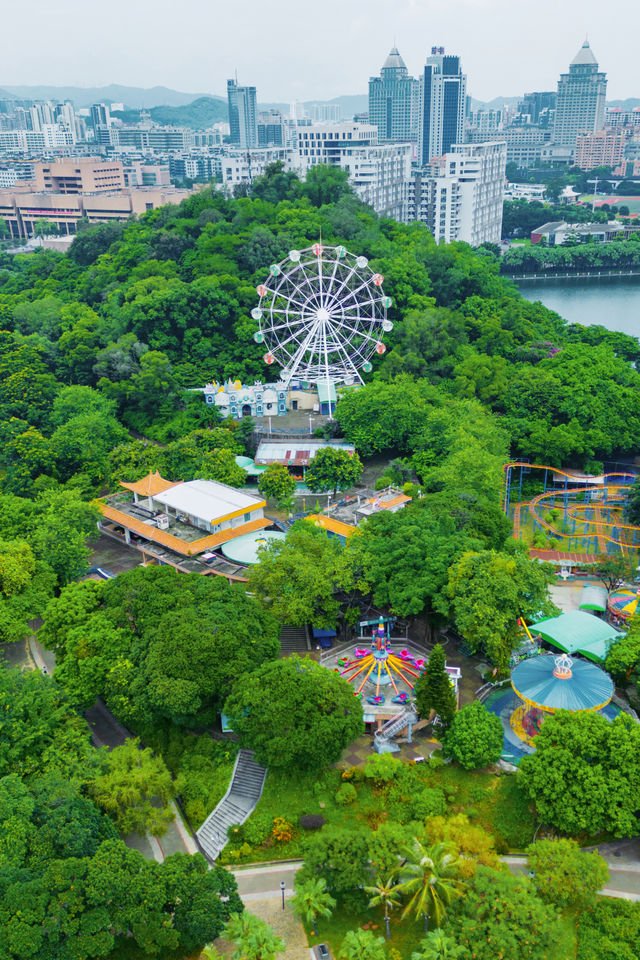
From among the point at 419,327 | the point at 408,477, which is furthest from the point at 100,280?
the point at 408,477

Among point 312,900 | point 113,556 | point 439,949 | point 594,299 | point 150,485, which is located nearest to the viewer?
point 439,949

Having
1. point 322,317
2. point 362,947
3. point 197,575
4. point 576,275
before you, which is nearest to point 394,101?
point 576,275

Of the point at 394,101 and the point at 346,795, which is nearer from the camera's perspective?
the point at 346,795

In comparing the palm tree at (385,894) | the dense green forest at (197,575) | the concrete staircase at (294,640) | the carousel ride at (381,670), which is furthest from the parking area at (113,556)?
the palm tree at (385,894)

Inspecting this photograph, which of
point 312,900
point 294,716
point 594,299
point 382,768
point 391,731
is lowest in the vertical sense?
point 594,299

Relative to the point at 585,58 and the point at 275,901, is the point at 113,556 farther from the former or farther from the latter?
the point at 585,58

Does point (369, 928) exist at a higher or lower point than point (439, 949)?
lower
